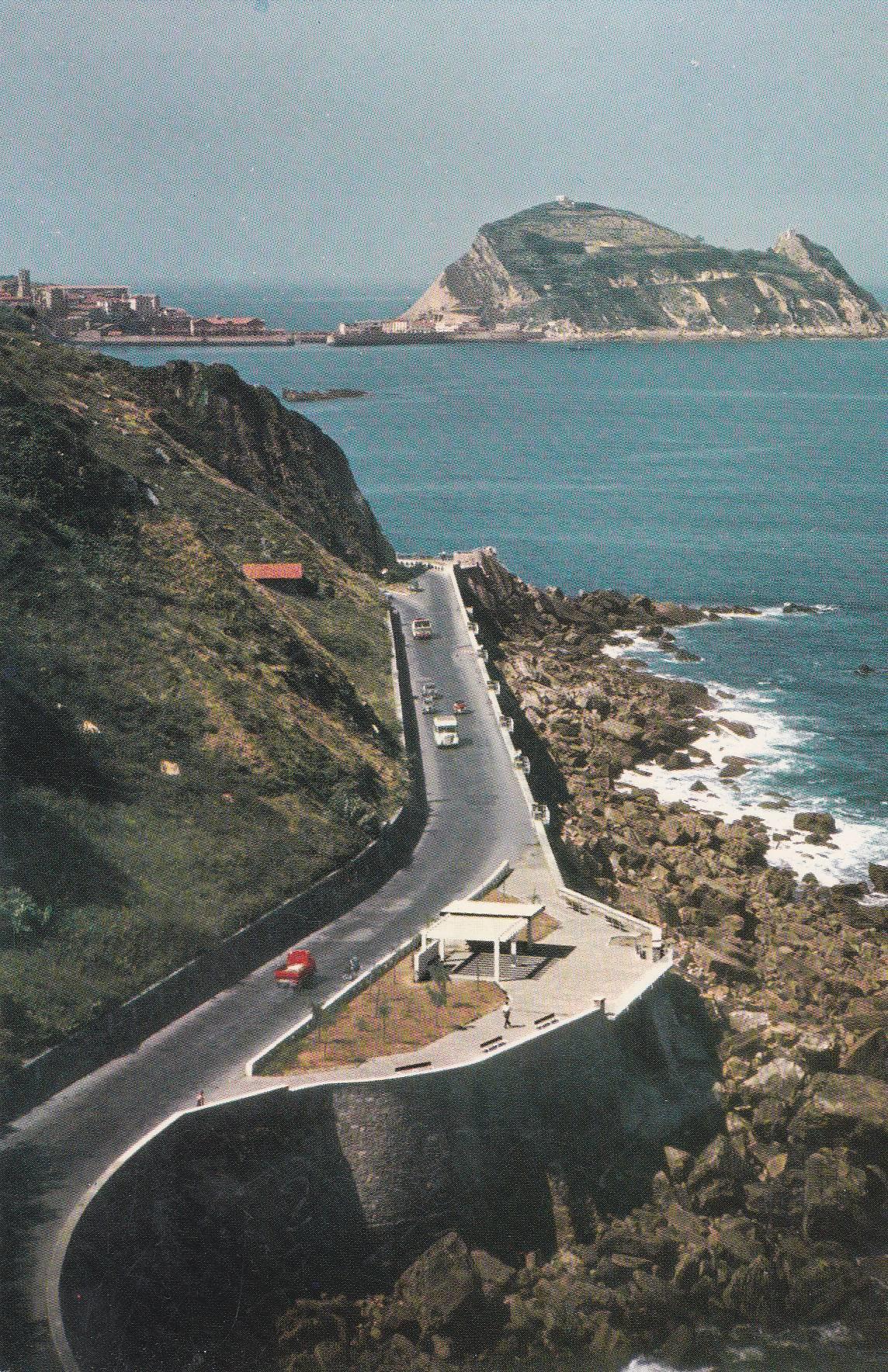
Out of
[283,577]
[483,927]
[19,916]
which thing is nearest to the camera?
[19,916]

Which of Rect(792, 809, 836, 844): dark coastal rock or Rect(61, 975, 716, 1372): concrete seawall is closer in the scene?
Rect(61, 975, 716, 1372): concrete seawall

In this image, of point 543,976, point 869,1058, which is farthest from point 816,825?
point 543,976

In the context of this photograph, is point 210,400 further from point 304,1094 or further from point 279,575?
point 304,1094

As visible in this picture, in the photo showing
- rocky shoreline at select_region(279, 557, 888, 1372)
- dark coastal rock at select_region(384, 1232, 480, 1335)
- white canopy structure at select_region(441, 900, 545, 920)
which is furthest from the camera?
white canopy structure at select_region(441, 900, 545, 920)

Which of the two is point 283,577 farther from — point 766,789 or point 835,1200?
point 835,1200

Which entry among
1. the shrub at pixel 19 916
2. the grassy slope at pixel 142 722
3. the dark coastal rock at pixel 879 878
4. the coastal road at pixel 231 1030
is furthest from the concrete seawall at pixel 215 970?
the dark coastal rock at pixel 879 878

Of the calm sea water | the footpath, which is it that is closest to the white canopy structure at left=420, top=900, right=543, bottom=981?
the footpath

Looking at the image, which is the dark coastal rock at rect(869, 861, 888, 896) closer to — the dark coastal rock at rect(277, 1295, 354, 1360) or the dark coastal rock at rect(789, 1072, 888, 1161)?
the dark coastal rock at rect(789, 1072, 888, 1161)

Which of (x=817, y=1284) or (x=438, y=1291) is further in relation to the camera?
(x=817, y=1284)
